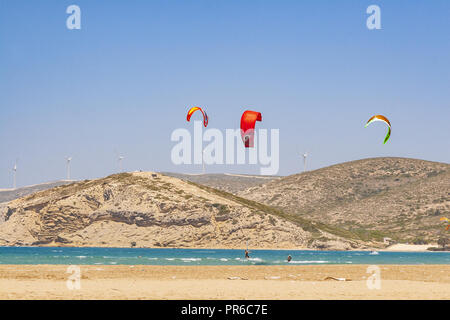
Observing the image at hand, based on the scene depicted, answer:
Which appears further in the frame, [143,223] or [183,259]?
[143,223]

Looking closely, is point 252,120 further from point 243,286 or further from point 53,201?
point 53,201

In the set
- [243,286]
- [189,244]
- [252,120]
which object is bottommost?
[189,244]

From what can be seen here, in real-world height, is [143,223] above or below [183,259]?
below

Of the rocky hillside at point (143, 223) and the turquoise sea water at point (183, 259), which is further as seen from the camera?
the rocky hillside at point (143, 223)

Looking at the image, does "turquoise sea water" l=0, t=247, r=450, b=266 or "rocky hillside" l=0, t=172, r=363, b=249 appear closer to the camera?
"turquoise sea water" l=0, t=247, r=450, b=266
